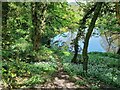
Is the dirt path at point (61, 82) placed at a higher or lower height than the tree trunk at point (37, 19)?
lower

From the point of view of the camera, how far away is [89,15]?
1709 centimetres

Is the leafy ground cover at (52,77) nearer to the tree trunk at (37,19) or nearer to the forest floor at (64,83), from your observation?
the forest floor at (64,83)

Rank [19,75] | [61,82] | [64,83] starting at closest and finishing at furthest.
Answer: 1. [19,75]
2. [64,83]
3. [61,82]

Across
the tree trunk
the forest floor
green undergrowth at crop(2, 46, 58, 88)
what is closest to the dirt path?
the forest floor

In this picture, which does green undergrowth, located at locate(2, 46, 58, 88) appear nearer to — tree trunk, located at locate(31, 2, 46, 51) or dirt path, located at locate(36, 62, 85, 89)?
dirt path, located at locate(36, 62, 85, 89)

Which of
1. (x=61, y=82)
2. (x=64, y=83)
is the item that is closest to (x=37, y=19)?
(x=61, y=82)

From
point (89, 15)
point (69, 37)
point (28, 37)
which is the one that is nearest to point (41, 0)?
point (89, 15)

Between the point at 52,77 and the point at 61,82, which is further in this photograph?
the point at 52,77

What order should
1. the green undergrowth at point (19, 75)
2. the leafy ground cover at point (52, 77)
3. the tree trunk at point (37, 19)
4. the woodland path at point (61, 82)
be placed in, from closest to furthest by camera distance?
1. the green undergrowth at point (19, 75)
2. the leafy ground cover at point (52, 77)
3. the woodland path at point (61, 82)
4. the tree trunk at point (37, 19)

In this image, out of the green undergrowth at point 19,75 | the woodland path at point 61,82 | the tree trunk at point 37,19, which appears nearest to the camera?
the green undergrowth at point 19,75

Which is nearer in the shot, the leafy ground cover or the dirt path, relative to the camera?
the leafy ground cover

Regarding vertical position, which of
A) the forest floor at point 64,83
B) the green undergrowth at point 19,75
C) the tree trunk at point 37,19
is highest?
the tree trunk at point 37,19

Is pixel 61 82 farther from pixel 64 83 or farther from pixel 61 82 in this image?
pixel 64 83

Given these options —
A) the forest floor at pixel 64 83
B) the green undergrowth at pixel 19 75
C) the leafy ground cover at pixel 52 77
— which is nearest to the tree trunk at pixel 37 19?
the leafy ground cover at pixel 52 77
